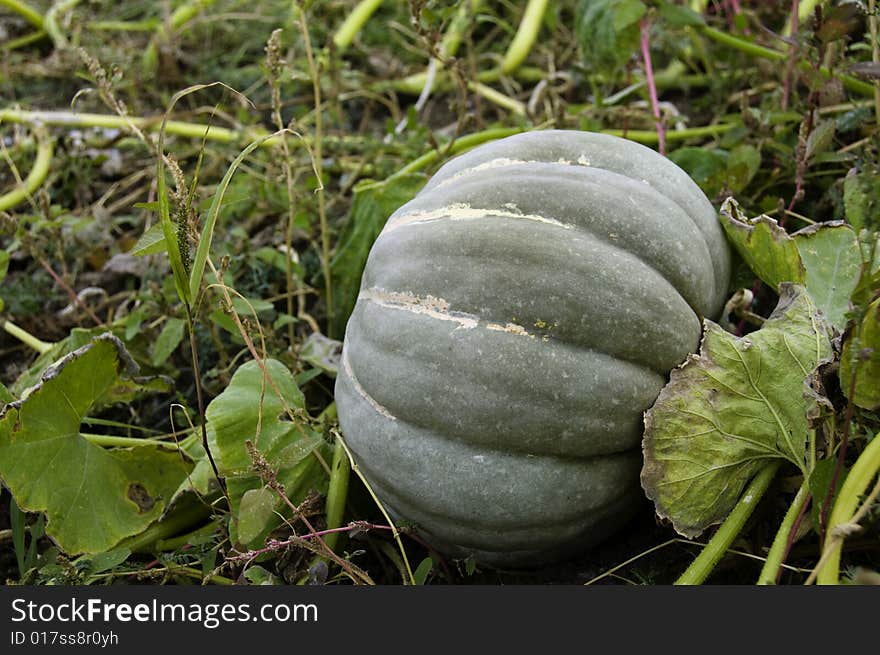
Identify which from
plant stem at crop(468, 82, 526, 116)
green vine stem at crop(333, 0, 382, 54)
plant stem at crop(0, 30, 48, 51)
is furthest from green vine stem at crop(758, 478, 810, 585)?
plant stem at crop(0, 30, 48, 51)

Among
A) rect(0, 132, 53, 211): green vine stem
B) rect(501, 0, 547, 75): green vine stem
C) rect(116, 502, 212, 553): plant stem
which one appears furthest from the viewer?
rect(501, 0, 547, 75): green vine stem

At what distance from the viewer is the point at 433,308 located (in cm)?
158

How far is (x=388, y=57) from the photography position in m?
3.70

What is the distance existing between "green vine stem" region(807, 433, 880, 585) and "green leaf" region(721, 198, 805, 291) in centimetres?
40

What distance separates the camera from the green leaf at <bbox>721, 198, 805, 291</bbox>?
168 cm

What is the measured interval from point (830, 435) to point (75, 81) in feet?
10.6

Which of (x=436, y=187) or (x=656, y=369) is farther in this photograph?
(x=436, y=187)

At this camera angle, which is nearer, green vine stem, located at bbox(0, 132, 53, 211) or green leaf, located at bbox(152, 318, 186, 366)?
green leaf, located at bbox(152, 318, 186, 366)

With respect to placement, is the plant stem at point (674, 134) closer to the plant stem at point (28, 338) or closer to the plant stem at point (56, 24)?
the plant stem at point (28, 338)

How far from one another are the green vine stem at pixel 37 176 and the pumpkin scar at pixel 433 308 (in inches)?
62.0

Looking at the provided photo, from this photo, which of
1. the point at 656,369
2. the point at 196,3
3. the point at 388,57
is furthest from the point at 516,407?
the point at 196,3

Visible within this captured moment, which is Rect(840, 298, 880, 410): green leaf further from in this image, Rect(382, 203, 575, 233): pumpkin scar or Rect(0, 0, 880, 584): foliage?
Rect(382, 203, 575, 233): pumpkin scar

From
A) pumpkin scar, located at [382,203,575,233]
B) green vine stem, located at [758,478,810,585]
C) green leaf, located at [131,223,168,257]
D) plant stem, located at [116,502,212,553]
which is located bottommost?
plant stem, located at [116,502,212,553]

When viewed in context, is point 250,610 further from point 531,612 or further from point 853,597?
point 853,597
